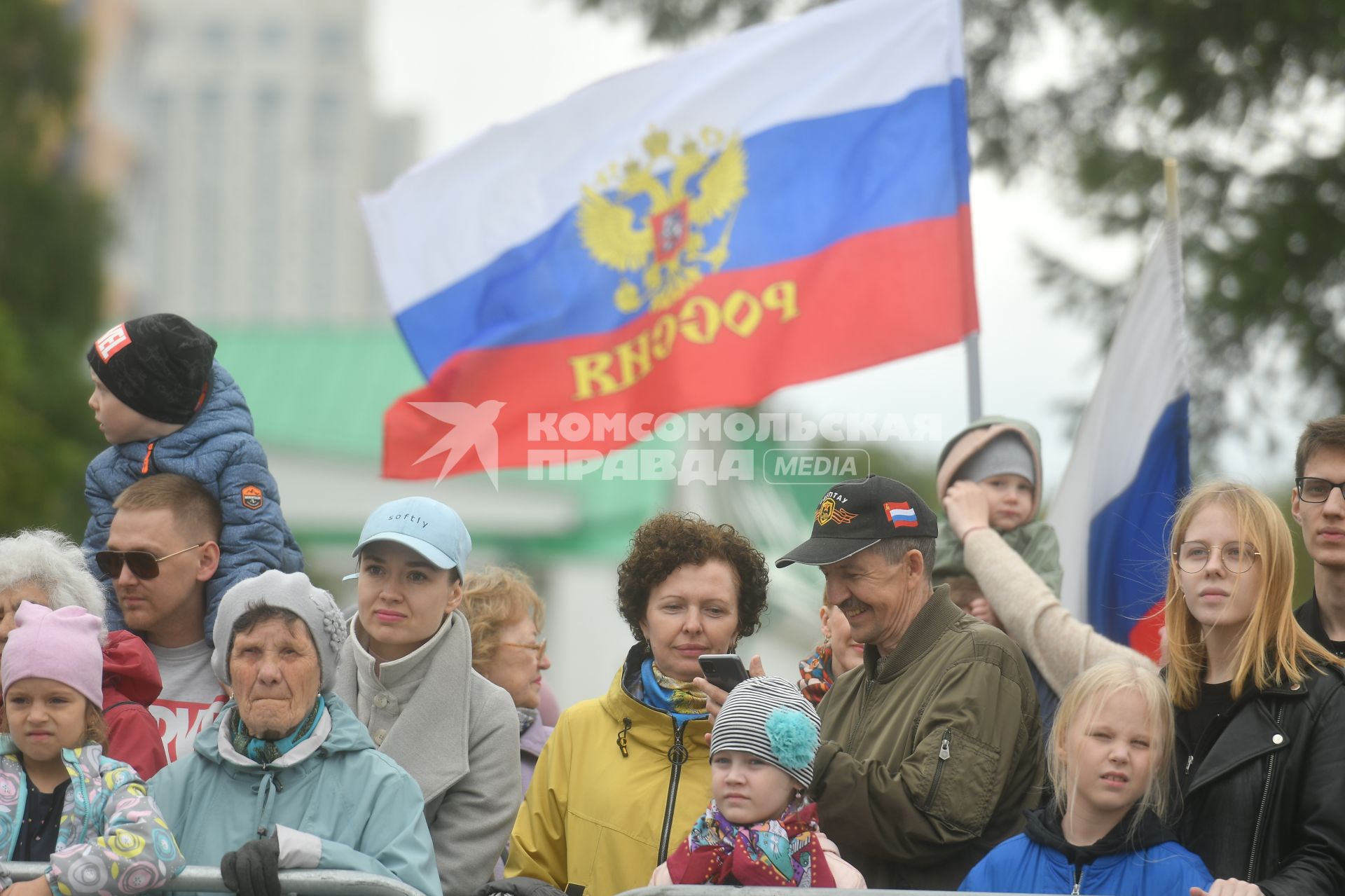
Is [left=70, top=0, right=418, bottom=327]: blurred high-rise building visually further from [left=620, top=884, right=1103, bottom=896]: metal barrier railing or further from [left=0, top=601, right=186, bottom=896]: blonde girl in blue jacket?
[left=620, top=884, right=1103, bottom=896]: metal barrier railing

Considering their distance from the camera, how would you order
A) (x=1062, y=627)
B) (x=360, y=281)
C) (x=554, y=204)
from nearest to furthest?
(x=1062, y=627)
(x=554, y=204)
(x=360, y=281)

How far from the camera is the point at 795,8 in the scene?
13000 mm

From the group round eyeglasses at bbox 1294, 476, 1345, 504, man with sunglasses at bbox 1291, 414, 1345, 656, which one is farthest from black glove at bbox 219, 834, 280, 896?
round eyeglasses at bbox 1294, 476, 1345, 504

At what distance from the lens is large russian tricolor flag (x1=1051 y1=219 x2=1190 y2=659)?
6.05 meters

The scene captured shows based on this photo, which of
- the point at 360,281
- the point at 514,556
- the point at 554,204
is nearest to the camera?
the point at 554,204

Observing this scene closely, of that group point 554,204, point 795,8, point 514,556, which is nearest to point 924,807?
point 554,204

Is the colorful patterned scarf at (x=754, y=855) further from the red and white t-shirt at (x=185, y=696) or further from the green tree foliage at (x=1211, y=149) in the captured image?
the green tree foliage at (x=1211, y=149)

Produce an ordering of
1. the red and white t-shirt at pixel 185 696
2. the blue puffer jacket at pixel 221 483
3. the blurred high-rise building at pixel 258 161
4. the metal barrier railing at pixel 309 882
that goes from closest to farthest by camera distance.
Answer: the metal barrier railing at pixel 309 882 → the red and white t-shirt at pixel 185 696 → the blue puffer jacket at pixel 221 483 → the blurred high-rise building at pixel 258 161

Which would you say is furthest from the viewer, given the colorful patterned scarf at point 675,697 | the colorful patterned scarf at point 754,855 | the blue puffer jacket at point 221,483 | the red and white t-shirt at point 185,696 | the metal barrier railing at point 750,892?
the blue puffer jacket at point 221,483

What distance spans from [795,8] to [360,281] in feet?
521

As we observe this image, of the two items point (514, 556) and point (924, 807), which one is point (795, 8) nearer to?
point (924, 807)

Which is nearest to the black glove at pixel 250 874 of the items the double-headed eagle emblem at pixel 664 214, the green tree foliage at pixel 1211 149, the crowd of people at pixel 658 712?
the crowd of people at pixel 658 712

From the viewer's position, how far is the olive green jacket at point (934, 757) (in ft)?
13.5

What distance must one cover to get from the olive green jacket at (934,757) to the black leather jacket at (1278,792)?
45cm
